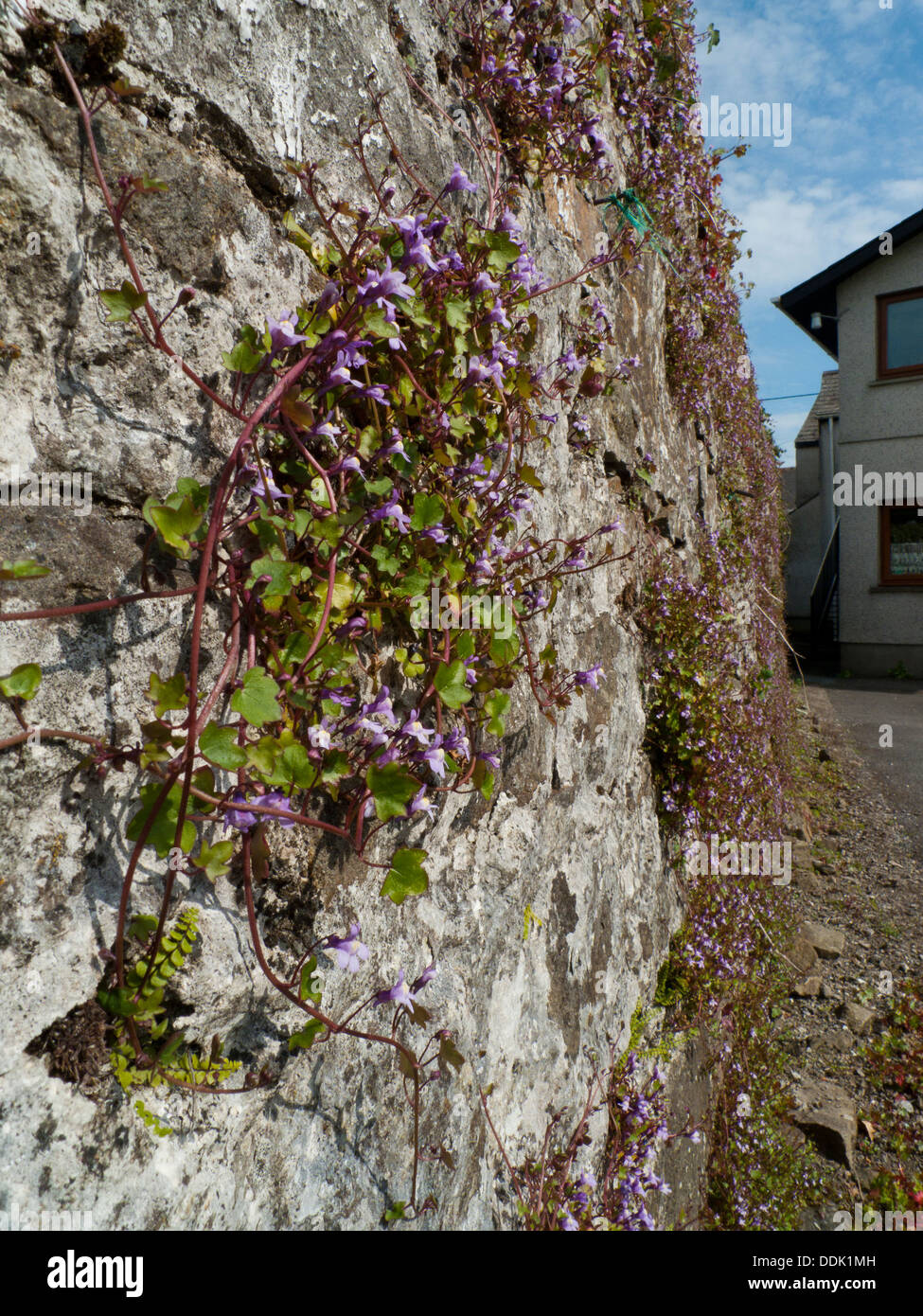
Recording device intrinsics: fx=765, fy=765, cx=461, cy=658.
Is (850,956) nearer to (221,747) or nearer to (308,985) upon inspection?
(308,985)

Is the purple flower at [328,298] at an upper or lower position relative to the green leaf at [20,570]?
upper

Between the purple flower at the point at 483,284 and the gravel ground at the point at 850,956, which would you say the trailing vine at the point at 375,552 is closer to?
the purple flower at the point at 483,284

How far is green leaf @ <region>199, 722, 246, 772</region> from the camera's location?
114cm

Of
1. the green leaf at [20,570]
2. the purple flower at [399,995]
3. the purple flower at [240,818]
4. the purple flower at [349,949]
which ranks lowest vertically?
the purple flower at [399,995]

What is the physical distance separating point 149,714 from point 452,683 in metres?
0.64

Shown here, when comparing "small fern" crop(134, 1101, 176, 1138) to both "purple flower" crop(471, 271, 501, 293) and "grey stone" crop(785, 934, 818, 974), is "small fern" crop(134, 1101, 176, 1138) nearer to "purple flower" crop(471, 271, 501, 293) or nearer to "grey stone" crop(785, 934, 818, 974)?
"purple flower" crop(471, 271, 501, 293)

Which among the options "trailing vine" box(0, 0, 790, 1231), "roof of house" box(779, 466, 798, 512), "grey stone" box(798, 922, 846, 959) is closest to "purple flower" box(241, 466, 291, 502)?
"trailing vine" box(0, 0, 790, 1231)

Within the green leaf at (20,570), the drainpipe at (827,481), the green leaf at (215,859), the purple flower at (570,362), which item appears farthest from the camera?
the drainpipe at (827,481)

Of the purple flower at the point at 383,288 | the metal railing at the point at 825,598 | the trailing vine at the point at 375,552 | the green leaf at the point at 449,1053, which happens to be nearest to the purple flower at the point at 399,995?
the trailing vine at the point at 375,552

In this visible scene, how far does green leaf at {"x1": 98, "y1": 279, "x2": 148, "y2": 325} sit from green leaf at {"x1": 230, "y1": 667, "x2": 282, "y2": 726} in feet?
1.98

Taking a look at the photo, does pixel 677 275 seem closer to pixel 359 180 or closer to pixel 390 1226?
pixel 359 180

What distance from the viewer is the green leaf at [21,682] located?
104cm

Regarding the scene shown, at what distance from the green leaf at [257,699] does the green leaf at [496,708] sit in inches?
28.0
